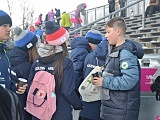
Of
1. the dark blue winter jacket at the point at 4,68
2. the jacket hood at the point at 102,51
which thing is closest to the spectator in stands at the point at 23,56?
the dark blue winter jacket at the point at 4,68

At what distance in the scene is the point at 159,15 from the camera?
13.6 meters

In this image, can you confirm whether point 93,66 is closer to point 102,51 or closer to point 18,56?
point 102,51

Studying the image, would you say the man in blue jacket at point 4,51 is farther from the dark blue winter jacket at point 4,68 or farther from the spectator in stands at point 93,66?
the spectator in stands at point 93,66

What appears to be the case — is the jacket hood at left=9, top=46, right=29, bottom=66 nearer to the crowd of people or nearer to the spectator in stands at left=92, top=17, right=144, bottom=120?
the crowd of people

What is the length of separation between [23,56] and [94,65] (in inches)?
37.4

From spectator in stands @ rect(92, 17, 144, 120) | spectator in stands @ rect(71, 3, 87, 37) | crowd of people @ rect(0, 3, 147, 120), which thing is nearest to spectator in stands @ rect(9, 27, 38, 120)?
crowd of people @ rect(0, 3, 147, 120)

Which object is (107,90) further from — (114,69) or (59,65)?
(59,65)

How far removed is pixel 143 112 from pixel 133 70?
3.48 feet

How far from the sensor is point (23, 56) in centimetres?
412

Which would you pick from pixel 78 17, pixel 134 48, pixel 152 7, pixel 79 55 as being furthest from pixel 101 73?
pixel 78 17

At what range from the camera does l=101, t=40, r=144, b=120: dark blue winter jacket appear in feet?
11.3

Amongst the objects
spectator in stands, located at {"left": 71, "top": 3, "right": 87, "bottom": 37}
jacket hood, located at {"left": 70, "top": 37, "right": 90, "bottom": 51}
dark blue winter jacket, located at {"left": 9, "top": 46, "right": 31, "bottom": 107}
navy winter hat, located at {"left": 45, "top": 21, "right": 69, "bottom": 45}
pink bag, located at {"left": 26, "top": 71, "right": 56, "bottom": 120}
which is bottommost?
pink bag, located at {"left": 26, "top": 71, "right": 56, "bottom": 120}

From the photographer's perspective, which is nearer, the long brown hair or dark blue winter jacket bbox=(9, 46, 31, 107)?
dark blue winter jacket bbox=(9, 46, 31, 107)

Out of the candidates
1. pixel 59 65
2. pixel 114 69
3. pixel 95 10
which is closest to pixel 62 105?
pixel 59 65
